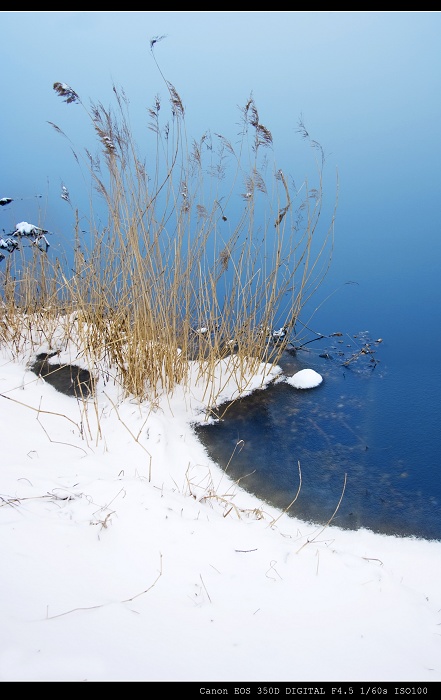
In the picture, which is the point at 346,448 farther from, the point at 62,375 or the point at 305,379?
the point at 62,375

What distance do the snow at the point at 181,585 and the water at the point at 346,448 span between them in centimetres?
13

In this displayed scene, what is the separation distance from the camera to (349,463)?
2.05 meters

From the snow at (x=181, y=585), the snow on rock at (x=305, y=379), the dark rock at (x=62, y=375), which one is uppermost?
the snow at (x=181, y=585)

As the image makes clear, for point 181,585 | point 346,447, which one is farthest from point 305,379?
point 181,585

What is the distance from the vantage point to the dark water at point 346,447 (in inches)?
69.0

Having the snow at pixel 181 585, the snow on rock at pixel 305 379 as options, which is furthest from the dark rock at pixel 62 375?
the snow on rock at pixel 305 379

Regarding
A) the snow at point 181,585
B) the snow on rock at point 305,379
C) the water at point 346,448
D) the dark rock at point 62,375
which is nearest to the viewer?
the snow at point 181,585

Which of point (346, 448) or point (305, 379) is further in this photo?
point (305, 379)

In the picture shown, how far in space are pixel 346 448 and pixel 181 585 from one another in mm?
1335

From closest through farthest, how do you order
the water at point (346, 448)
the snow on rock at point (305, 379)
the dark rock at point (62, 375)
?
the water at point (346, 448)
the dark rock at point (62, 375)
the snow on rock at point (305, 379)

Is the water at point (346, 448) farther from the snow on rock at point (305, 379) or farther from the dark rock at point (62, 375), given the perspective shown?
the dark rock at point (62, 375)

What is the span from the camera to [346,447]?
2.18 metres

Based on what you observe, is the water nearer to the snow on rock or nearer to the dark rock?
the snow on rock
